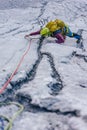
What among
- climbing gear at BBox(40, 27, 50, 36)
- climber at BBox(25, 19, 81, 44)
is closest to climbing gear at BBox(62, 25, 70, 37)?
climber at BBox(25, 19, 81, 44)

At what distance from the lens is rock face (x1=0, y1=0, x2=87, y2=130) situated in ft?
8.55

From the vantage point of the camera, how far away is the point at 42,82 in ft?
10.8

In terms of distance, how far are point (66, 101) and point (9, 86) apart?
77 centimetres

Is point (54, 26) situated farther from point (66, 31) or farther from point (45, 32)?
point (66, 31)

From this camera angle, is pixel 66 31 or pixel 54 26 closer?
pixel 54 26

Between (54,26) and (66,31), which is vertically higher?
(54,26)

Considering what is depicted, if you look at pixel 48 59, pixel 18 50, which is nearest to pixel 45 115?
pixel 48 59

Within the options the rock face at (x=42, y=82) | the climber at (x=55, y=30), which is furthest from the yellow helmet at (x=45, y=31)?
the rock face at (x=42, y=82)

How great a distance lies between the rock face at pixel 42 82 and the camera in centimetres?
261

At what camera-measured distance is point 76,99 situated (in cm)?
283

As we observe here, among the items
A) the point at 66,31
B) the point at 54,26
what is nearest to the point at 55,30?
the point at 54,26

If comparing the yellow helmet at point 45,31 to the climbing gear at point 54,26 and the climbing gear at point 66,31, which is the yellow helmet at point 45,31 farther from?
the climbing gear at point 66,31

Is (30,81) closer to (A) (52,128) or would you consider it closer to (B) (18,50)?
(A) (52,128)

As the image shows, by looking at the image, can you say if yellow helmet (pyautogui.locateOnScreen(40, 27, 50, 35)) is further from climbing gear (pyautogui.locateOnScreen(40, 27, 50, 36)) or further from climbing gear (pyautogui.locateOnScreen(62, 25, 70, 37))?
climbing gear (pyautogui.locateOnScreen(62, 25, 70, 37))
